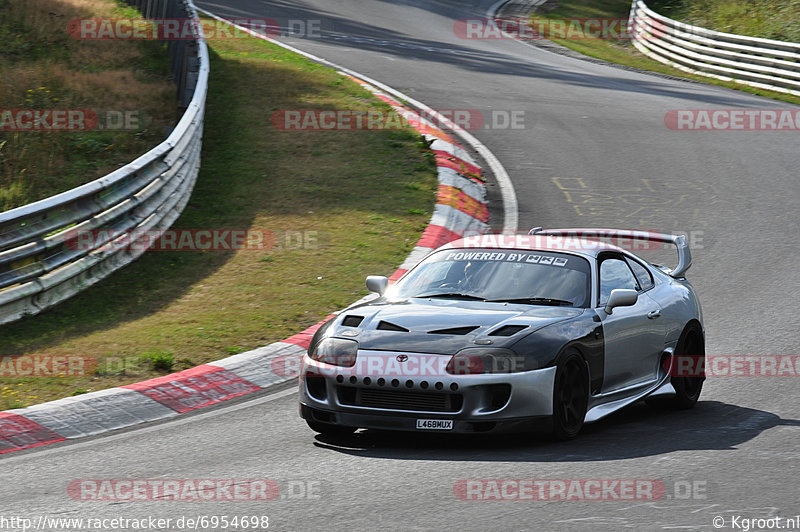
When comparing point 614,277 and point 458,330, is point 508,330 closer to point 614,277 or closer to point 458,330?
point 458,330

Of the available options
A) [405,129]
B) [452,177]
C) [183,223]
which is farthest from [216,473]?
[405,129]

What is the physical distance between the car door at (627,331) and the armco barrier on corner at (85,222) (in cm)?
548

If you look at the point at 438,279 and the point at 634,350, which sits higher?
the point at 438,279

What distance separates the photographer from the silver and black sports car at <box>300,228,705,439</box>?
6387 mm

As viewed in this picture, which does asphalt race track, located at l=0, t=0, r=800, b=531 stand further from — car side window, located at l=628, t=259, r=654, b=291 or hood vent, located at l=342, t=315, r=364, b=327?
car side window, located at l=628, t=259, r=654, b=291

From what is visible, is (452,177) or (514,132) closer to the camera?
(452,177)

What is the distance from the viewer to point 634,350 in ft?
24.9

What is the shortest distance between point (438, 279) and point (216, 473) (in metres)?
2.33

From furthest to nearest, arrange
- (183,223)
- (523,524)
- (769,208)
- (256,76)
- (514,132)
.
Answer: (256,76)
(514,132)
(769,208)
(183,223)
(523,524)

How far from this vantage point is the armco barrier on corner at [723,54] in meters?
25.1

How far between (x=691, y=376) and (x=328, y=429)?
119 inches

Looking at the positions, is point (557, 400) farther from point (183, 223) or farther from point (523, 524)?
point (183, 223)

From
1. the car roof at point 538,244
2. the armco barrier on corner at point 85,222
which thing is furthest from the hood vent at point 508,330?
the armco barrier on corner at point 85,222

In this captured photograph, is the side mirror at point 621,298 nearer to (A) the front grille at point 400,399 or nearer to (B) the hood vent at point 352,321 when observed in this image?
(A) the front grille at point 400,399
